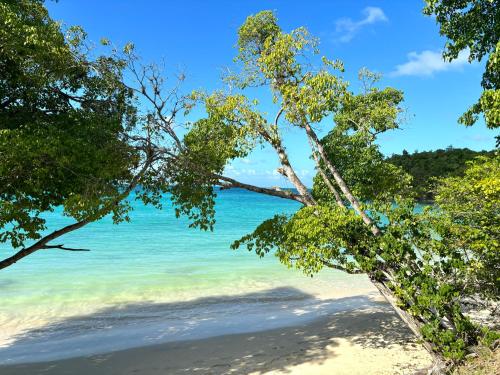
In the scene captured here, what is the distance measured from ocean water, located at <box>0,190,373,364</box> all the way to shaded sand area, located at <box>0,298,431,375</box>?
2.15 ft

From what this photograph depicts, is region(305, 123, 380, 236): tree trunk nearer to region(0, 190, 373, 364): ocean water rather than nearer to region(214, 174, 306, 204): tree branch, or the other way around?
region(214, 174, 306, 204): tree branch

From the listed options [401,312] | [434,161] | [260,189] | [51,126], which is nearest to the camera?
[51,126]

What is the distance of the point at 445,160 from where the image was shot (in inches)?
2901

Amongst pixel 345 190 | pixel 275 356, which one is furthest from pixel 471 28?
pixel 275 356

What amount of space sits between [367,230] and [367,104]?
764cm

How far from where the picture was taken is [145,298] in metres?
15.6

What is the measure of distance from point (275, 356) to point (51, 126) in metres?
7.39

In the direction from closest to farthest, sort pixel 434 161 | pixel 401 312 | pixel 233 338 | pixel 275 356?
pixel 401 312 < pixel 275 356 < pixel 233 338 < pixel 434 161

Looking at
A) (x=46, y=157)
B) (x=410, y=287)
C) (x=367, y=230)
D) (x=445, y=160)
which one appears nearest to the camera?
(x=46, y=157)

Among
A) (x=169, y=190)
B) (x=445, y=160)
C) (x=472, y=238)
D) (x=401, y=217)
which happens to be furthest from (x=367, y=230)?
(x=445, y=160)

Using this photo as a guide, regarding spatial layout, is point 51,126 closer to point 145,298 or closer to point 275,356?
point 275,356

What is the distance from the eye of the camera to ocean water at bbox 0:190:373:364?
11.8m

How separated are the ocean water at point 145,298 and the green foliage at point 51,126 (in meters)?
5.02

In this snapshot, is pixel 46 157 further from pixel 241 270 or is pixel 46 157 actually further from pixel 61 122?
pixel 241 270
